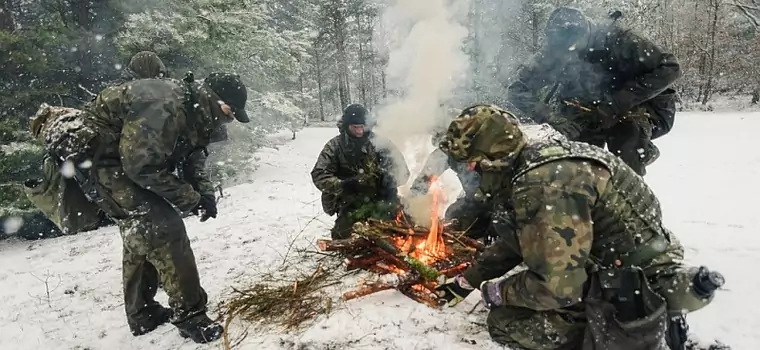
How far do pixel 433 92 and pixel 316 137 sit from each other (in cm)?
1888

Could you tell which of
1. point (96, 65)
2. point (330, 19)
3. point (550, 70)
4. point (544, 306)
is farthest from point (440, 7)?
point (330, 19)

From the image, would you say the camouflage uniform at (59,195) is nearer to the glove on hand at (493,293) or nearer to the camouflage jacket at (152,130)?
the camouflage jacket at (152,130)

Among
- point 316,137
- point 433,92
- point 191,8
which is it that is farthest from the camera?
point 316,137

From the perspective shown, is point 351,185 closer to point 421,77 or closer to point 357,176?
point 357,176

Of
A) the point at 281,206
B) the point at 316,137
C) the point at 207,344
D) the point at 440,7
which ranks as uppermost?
the point at 440,7

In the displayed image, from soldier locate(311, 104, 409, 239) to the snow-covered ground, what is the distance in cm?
87

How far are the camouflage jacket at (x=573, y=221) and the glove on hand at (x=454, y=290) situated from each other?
70 cm

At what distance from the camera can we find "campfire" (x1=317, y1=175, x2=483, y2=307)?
4012mm

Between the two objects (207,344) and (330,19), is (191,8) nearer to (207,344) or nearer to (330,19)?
(207,344)

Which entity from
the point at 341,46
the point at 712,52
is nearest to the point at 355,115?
the point at 341,46

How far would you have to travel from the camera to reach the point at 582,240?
2523mm

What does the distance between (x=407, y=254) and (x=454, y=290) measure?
0.59 m

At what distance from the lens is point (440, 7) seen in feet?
22.8

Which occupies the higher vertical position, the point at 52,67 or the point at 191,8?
the point at 191,8
